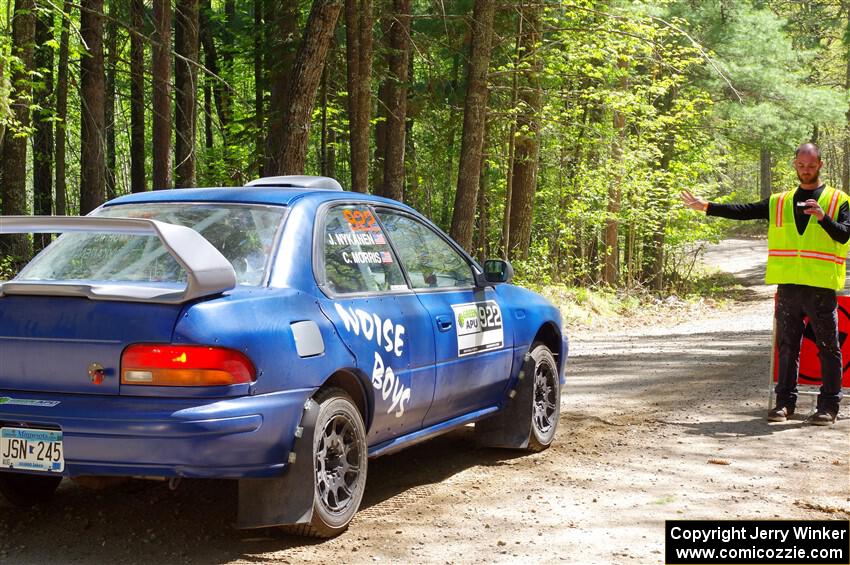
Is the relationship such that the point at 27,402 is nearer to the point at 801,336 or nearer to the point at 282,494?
the point at 282,494

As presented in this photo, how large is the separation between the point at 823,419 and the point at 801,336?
2.28 ft

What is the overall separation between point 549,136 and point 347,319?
63.6 ft

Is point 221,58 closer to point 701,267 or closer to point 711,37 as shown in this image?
point 711,37

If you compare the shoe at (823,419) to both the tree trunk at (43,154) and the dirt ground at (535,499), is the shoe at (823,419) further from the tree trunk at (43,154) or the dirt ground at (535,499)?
the tree trunk at (43,154)

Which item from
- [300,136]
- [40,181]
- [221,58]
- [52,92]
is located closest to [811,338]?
→ [300,136]

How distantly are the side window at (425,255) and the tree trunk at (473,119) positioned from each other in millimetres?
11324

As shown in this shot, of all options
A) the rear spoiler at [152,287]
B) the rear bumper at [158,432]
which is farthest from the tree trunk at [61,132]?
the rear bumper at [158,432]

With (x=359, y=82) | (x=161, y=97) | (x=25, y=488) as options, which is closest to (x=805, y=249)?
(x=25, y=488)

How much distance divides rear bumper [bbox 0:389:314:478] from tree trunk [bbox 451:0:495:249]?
540 inches

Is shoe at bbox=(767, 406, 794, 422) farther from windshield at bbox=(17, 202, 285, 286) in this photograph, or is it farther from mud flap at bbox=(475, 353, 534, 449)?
windshield at bbox=(17, 202, 285, 286)

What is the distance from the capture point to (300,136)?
39.9 ft

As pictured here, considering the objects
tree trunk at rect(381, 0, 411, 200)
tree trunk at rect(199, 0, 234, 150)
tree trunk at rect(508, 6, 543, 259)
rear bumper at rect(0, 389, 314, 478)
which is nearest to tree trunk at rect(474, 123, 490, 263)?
tree trunk at rect(508, 6, 543, 259)

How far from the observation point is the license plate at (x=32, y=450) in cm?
448

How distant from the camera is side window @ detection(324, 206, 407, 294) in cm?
542
